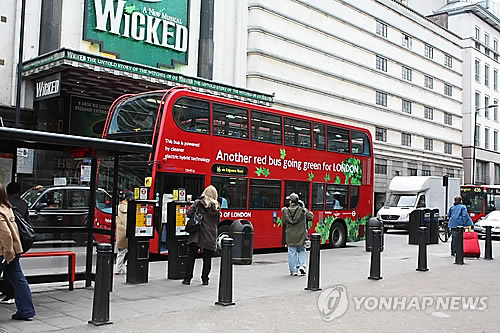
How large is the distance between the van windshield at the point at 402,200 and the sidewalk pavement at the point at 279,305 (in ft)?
53.3

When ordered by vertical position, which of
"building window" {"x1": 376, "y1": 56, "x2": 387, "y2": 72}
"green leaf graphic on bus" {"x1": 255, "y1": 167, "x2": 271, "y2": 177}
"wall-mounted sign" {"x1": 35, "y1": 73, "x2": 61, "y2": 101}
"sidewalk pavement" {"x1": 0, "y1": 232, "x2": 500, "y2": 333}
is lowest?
"sidewalk pavement" {"x1": 0, "y1": 232, "x2": 500, "y2": 333}

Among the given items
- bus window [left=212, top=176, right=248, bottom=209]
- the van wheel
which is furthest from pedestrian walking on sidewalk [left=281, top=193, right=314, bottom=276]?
the van wheel

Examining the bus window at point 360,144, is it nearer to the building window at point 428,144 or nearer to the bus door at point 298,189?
the bus door at point 298,189

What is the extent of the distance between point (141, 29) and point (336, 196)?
417 inches

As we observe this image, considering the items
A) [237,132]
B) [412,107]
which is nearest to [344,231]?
[237,132]

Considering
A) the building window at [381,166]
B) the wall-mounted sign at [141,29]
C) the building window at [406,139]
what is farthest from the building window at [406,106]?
the wall-mounted sign at [141,29]

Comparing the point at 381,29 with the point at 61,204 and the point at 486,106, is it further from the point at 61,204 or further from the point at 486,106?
the point at 61,204

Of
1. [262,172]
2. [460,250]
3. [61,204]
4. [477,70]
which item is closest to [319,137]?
[262,172]

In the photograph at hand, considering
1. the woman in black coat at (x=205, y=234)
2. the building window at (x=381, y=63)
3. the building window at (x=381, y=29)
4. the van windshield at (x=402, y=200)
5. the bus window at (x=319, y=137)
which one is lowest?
the woman in black coat at (x=205, y=234)

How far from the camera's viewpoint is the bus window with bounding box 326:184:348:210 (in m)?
18.5

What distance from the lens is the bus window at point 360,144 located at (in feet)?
63.9

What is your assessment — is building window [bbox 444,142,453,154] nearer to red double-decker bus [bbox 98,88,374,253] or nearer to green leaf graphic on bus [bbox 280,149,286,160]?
red double-decker bus [bbox 98,88,374,253]

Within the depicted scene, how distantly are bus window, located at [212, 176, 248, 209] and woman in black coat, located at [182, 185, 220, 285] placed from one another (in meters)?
4.28

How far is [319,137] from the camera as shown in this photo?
18.0 meters
